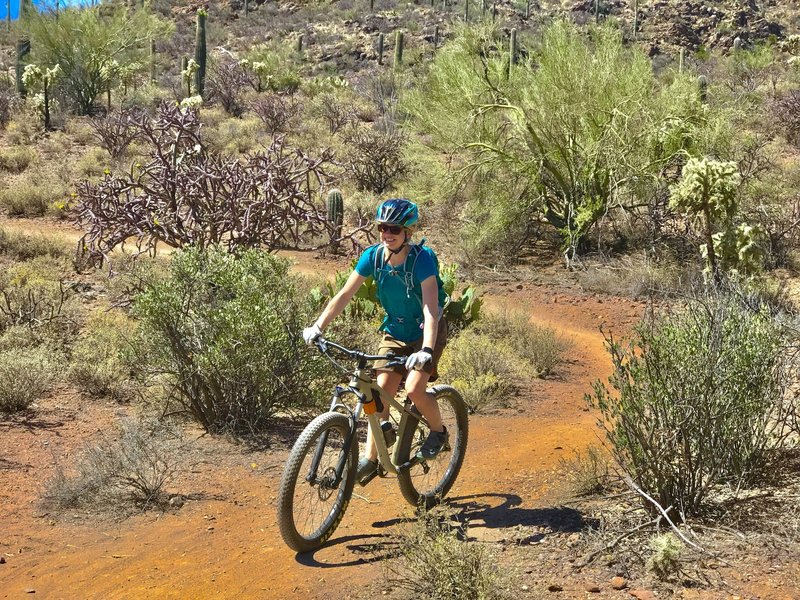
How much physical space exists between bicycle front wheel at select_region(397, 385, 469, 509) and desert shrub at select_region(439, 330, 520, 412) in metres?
2.35

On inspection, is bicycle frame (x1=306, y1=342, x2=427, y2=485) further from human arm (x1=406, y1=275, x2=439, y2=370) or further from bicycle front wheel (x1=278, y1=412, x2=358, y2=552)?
human arm (x1=406, y1=275, x2=439, y2=370)

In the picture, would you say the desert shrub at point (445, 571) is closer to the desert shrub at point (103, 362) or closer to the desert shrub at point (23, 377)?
the desert shrub at point (103, 362)

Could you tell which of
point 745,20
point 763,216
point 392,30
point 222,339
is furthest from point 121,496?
point 745,20

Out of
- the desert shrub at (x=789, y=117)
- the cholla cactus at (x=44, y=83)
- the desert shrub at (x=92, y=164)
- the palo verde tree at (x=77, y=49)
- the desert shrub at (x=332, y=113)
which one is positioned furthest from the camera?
the palo verde tree at (x=77, y=49)

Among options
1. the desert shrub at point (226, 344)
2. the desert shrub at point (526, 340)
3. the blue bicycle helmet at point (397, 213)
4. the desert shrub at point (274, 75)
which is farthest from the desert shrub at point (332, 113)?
the blue bicycle helmet at point (397, 213)

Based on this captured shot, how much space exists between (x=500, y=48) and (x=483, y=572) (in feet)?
43.4

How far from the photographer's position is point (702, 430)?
4418 mm

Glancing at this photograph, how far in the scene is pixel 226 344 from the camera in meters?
6.35

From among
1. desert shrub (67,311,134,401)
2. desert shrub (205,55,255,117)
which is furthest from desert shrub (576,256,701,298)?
desert shrub (205,55,255,117)

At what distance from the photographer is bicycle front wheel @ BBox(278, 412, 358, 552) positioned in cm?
416

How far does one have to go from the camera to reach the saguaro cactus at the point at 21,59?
2834cm

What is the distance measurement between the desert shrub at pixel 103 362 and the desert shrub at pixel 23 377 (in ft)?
0.80

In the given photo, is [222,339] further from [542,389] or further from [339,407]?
[542,389]

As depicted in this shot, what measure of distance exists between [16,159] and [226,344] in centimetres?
1710
